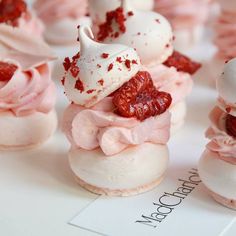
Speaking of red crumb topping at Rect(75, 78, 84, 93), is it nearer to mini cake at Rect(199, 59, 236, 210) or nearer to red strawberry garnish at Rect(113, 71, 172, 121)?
red strawberry garnish at Rect(113, 71, 172, 121)

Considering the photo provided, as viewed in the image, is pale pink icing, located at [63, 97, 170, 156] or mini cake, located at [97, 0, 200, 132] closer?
pale pink icing, located at [63, 97, 170, 156]

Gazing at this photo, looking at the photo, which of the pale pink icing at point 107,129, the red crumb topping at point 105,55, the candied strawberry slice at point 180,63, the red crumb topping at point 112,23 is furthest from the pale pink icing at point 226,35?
the red crumb topping at point 105,55

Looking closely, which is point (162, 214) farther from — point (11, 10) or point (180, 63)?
point (11, 10)

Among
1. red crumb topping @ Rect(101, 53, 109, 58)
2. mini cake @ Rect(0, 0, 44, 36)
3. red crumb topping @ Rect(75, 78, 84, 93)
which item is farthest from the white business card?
mini cake @ Rect(0, 0, 44, 36)

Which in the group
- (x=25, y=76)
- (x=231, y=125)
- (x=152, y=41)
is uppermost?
(x=152, y=41)

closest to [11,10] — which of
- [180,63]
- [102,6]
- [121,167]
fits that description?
[102,6]

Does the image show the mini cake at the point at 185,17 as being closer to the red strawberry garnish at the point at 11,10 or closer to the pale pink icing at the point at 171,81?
the red strawberry garnish at the point at 11,10
